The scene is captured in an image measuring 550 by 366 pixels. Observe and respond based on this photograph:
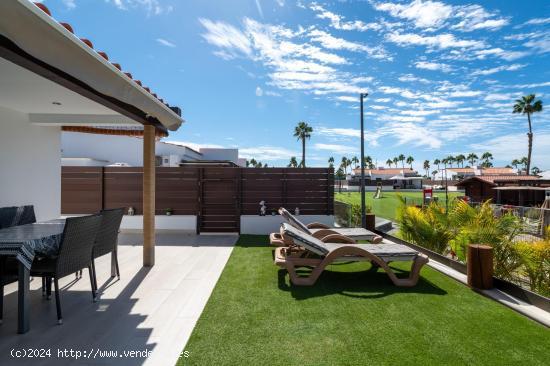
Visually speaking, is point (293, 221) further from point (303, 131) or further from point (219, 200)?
point (303, 131)

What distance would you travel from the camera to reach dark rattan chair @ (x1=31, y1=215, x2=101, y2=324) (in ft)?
11.6

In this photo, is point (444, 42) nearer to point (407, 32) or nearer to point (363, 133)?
point (407, 32)

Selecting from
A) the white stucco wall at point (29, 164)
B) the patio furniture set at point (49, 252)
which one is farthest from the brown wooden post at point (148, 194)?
the white stucco wall at point (29, 164)

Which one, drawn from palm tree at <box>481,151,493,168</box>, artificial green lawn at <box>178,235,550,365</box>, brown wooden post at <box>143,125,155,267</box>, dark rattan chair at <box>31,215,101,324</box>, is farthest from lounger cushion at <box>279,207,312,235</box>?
palm tree at <box>481,151,493,168</box>

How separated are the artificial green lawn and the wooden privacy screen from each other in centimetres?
508

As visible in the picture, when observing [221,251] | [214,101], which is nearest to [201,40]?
[214,101]

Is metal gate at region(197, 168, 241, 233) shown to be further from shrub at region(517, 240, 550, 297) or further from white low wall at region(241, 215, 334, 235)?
shrub at region(517, 240, 550, 297)

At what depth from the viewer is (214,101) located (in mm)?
15266

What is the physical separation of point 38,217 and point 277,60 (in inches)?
347

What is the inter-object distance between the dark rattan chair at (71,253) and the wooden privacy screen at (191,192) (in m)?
5.88

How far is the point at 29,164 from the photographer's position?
646cm

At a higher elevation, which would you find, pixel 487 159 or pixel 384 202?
pixel 487 159

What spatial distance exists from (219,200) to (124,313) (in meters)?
6.32

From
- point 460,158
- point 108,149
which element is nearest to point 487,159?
point 460,158
